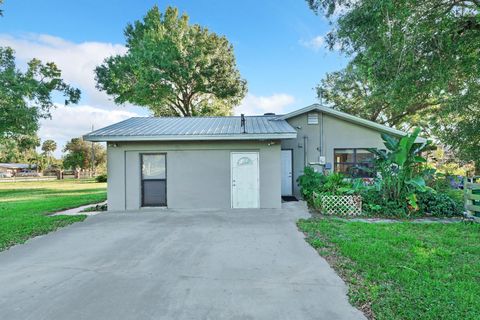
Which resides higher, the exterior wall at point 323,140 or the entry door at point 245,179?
the exterior wall at point 323,140

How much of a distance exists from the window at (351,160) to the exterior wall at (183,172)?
450cm

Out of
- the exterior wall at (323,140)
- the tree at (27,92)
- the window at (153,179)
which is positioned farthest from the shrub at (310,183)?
the tree at (27,92)

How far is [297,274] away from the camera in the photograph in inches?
155

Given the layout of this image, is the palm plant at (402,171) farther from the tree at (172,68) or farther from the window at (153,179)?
the tree at (172,68)

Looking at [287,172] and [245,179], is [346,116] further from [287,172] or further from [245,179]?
[245,179]

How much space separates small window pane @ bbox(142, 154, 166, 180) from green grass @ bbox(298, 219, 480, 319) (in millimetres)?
5230

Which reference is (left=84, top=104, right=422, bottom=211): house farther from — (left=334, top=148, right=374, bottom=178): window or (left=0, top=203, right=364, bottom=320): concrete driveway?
(left=334, top=148, right=374, bottom=178): window

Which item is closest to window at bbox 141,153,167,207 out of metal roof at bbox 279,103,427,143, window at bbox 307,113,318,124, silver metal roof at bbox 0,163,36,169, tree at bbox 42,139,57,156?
metal roof at bbox 279,103,427,143

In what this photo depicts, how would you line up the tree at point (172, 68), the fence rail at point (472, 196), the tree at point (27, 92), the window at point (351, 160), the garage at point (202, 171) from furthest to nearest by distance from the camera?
1. the tree at point (172, 68)
2. the tree at point (27, 92)
3. the window at point (351, 160)
4. the garage at point (202, 171)
5. the fence rail at point (472, 196)

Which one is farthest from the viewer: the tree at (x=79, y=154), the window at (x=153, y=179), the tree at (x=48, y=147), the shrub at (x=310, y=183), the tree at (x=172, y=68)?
the tree at (x=48, y=147)

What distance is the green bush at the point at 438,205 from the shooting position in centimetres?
794

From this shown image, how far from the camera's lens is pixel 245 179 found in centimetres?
910

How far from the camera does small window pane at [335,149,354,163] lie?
38.0 ft

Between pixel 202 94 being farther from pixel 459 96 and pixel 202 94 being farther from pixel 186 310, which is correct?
pixel 186 310
